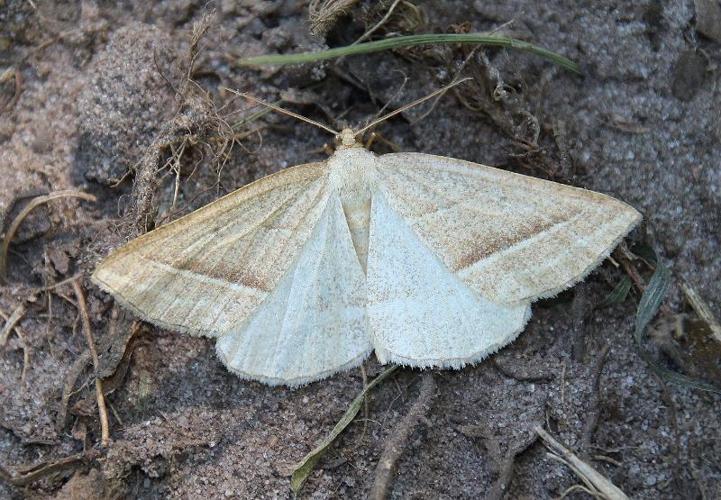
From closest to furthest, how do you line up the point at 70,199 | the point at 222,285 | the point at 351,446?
the point at 222,285 → the point at 351,446 → the point at 70,199

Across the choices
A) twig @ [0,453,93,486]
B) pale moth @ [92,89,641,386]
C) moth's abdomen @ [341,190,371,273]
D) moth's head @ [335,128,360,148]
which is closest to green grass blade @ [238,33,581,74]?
moth's head @ [335,128,360,148]

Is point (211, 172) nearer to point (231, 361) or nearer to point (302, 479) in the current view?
point (231, 361)

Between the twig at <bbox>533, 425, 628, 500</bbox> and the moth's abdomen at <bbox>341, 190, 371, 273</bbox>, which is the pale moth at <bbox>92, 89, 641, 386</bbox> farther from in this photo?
the twig at <bbox>533, 425, 628, 500</bbox>

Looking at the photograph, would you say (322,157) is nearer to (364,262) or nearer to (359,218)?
(359,218)

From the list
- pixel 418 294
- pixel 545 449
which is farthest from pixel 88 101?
pixel 545 449

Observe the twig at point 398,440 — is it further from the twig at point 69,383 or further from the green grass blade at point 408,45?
the green grass blade at point 408,45

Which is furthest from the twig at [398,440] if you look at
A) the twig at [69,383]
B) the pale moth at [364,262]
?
the twig at [69,383]

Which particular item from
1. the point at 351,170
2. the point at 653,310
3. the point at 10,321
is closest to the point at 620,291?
the point at 653,310
